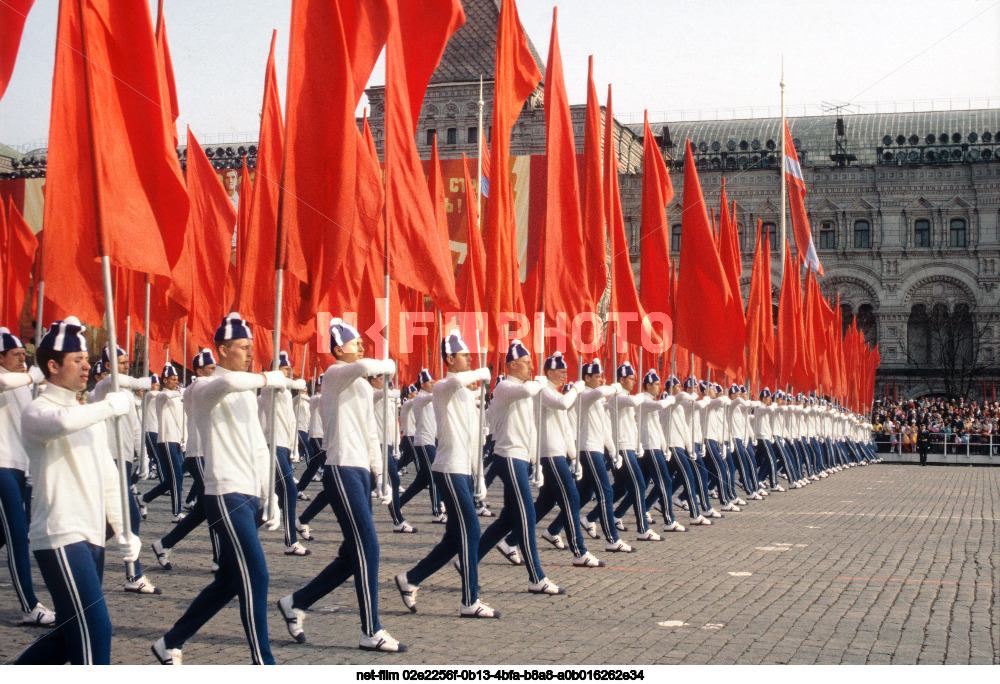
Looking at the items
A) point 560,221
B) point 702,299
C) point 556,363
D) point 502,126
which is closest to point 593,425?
point 556,363

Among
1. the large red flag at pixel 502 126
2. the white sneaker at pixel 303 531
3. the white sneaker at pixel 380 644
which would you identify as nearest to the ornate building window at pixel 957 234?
the large red flag at pixel 502 126

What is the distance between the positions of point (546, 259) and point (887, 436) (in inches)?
1193

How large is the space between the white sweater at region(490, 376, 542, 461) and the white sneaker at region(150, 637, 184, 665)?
3558mm

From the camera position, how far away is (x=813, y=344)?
92.1 feet

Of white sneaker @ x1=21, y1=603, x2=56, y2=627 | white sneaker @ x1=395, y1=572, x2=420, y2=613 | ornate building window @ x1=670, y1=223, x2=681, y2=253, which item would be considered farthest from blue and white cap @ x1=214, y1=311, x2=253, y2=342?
ornate building window @ x1=670, y1=223, x2=681, y2=253

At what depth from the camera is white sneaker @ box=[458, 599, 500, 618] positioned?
302 inches

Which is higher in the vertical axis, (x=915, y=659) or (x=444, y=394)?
(x=444, y=394)

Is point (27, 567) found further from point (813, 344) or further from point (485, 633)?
point (813, 344)

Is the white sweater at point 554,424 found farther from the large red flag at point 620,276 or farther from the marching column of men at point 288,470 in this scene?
the large red flag at point 620,276

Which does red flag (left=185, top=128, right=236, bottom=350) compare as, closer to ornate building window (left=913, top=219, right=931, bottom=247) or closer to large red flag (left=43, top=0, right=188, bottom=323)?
large red flag (left=43, top=0, right=188, bottom=323)

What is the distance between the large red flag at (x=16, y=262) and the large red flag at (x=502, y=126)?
4.37 metres

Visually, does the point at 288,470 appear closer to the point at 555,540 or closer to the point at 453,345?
the point at 555,540

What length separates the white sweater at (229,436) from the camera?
609cm

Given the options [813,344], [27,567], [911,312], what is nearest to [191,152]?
[27,567]
